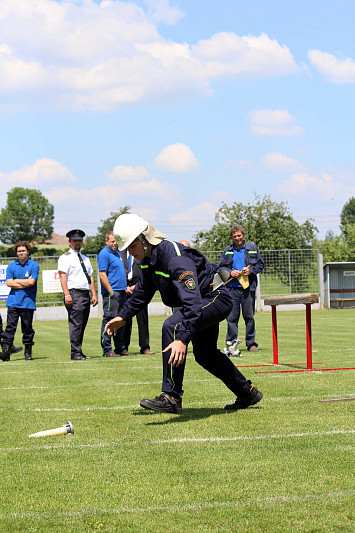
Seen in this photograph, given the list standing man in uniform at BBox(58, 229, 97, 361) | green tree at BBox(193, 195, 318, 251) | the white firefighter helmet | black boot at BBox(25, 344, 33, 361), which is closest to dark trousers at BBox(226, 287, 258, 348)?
standing man in uniform at BBox(58, 229, 97, 361)

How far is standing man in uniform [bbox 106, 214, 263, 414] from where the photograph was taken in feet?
17.2

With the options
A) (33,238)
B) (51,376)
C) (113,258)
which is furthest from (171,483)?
(33,238)

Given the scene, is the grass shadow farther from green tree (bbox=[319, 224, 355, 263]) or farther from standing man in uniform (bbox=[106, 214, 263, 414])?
green tree (bbox=[319, 224, 355, 263])

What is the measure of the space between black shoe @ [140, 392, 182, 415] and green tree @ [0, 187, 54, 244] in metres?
130

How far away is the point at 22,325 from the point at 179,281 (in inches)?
321

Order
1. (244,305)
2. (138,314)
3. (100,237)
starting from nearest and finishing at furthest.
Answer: (244,305) < (138,314) < (100,237)

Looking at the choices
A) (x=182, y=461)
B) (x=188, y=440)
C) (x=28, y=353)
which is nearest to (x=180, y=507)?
(x=182, y=461)

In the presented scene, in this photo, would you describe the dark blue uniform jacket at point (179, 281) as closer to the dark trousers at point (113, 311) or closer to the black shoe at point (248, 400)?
the black shoe at point (248, 400)

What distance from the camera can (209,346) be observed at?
581cm

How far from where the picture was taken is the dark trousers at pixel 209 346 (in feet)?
18.3

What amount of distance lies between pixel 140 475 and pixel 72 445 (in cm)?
104

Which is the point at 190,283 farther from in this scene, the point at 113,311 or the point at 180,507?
the point at 113,311

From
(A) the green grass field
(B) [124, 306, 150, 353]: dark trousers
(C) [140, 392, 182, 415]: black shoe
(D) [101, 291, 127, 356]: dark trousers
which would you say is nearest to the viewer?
(A) the green grass field

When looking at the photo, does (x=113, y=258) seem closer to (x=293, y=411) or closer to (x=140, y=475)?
(x=293, y=411)
